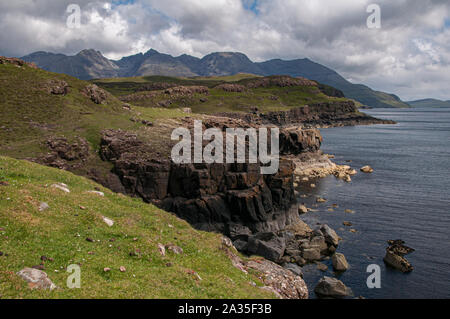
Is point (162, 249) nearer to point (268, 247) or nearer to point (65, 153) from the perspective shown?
point (268, 247)

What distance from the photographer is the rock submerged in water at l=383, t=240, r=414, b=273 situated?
40531 mm

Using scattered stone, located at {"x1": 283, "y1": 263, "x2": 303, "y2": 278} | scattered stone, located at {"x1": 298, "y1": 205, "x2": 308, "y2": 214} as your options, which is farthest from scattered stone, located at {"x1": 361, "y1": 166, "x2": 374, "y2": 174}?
scattered stone, located at {"x1": 283, "y1": 263, "x2": 303, "y2": 278}

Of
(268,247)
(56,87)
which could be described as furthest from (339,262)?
(56,87)

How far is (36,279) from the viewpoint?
14.0m

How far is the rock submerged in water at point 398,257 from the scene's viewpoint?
40.5m

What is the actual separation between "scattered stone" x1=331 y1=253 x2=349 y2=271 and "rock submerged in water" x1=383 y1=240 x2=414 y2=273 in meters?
6.18

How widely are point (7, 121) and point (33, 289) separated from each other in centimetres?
5714

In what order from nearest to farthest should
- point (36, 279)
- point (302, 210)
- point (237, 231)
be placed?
point (36, 279) < point (237, 231) < point (302, 210)

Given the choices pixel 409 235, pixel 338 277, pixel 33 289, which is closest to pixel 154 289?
pixel 33 289

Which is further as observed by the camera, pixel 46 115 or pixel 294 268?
pixel 46 115

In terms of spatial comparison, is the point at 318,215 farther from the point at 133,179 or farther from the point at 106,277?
the point at 106,277

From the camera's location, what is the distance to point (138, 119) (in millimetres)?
68625

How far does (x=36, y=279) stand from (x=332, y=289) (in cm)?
3118

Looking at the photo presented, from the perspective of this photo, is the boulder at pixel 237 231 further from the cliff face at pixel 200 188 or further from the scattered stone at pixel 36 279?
the scattered stone at pixel 36 279
